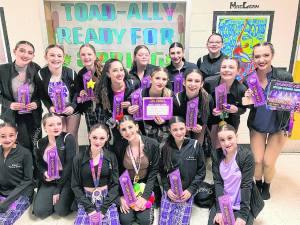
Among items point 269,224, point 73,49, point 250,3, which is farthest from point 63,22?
point 269,224

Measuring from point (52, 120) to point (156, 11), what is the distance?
2086mm

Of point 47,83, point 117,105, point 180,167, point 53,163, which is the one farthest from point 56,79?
point 180,167

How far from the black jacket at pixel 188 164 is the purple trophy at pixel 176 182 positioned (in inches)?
4.2

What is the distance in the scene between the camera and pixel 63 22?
3980mm

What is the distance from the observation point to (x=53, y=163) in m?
2.89

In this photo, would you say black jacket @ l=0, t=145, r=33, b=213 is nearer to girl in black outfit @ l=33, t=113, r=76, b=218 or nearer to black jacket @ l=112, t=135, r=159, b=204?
girl in black outfit @ l=33, t=113, r=76, b=218

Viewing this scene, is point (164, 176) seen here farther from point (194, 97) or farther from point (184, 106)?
point (194, 97)

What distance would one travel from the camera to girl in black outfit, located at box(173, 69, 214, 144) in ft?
9.57

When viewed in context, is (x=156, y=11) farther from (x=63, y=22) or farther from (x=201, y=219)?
(x=201, y=219)

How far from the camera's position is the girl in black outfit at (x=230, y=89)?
295cm

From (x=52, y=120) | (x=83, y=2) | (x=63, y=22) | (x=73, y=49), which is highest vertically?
(x=83, y=2)

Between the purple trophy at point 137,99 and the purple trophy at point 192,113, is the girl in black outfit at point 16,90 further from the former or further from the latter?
the purple trophy at point 192,113

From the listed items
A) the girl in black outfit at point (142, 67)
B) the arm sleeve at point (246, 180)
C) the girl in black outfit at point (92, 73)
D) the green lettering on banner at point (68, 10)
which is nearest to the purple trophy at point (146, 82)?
the girl in black outfit at point (142, 67)

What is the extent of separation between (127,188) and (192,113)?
989mm
